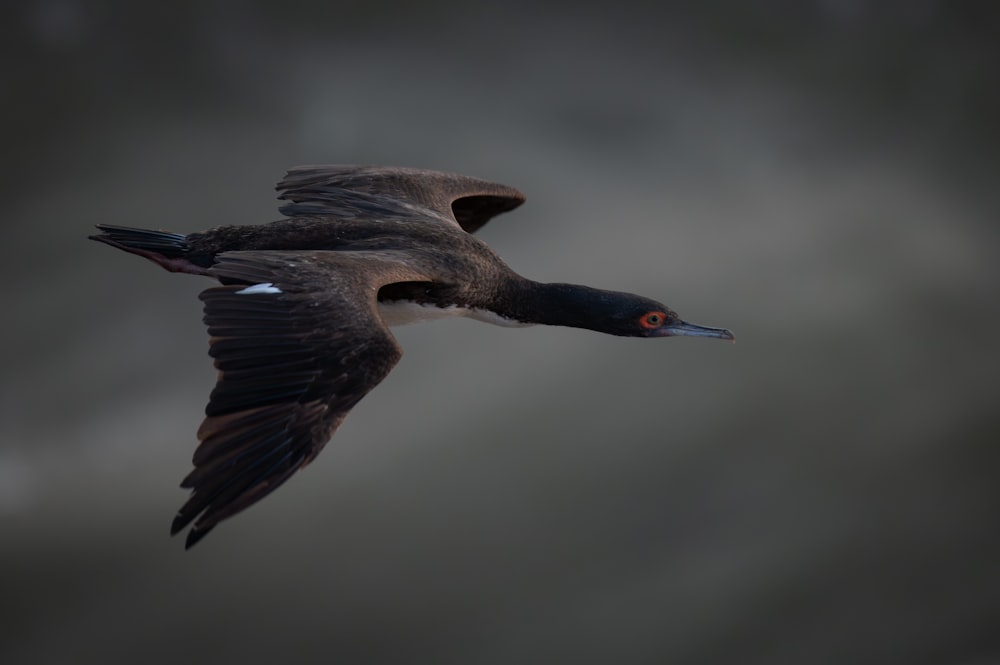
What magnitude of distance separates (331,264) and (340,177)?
277 cm

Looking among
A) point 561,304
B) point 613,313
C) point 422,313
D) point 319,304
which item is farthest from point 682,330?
point 319,304

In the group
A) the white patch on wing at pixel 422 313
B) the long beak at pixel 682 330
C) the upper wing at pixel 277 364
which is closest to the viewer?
the upper wing at pixel 277 364

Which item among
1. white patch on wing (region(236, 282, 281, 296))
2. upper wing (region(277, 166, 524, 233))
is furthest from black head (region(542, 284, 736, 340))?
white patch on wing (region(236, 282, 281, 296))

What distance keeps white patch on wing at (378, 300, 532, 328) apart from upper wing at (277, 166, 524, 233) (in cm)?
109

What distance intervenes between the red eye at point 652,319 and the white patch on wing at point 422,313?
79 centimetres

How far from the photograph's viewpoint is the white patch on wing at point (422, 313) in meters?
8.70

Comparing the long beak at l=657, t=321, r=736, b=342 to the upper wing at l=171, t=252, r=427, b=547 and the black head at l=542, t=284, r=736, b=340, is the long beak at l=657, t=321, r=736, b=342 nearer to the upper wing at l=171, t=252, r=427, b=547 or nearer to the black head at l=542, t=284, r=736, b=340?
the black head at l=542, t=284, r=736, b=340

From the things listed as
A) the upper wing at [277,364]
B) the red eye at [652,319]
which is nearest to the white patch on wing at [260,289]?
the upper wing at [277,364]

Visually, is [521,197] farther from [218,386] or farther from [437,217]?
[218,386]

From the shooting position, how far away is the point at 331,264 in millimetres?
7781

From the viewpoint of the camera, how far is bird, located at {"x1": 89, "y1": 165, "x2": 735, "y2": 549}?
6.80 meters

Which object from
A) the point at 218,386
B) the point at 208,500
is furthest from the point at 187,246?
the point at 208,500

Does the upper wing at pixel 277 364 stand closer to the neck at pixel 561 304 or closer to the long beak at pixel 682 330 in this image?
the neck at pixel 561 304

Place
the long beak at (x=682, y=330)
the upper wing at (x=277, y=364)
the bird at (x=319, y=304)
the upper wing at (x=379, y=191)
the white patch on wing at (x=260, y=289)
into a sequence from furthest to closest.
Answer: the upper wing at (x=379, y=191)
the long beak at (x=682, y=330)
the white patch on wing at (x=260, y=289)
the bird at (x=319, y=304)
the upper wing at (x=277, y=364)
